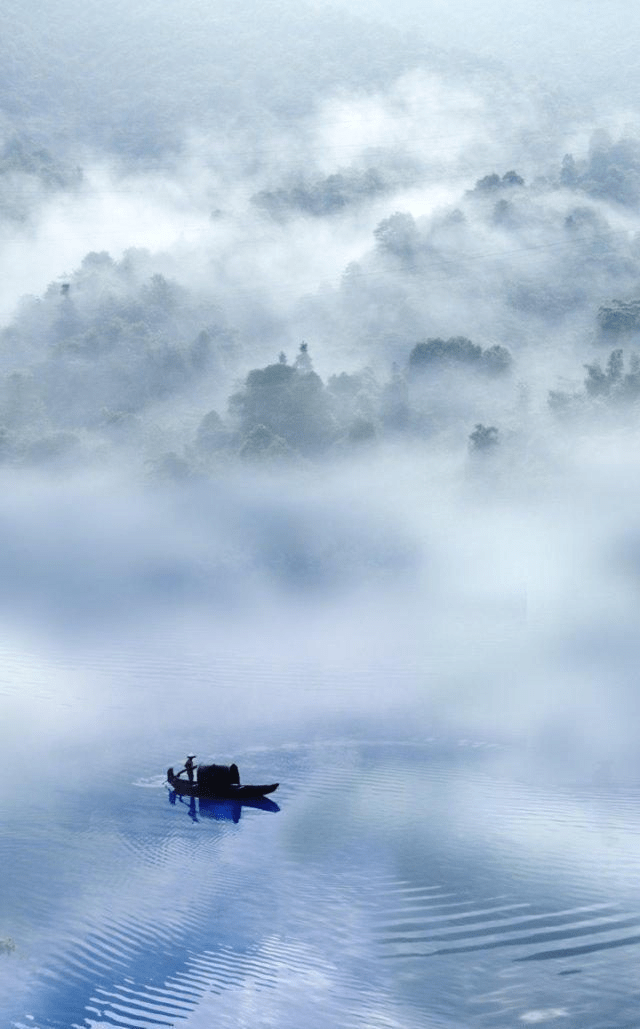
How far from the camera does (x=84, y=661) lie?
241 ft

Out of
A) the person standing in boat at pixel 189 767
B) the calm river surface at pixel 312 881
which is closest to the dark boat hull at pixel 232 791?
the calm river surface at pixel 312 881

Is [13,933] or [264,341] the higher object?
[264,341]

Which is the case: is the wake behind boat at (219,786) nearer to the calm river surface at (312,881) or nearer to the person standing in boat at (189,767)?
the person standing in boat at (189,767)

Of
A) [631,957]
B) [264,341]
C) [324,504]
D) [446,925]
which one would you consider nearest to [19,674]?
[446,925]

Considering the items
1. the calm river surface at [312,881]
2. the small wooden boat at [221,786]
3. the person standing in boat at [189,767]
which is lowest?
the calm river surface at [312,881]

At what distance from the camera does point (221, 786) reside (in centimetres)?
4841

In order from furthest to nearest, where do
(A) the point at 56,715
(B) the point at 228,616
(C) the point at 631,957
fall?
(B) the point at 228,616
(A) the point at 56,715
(C) the point at 631,957

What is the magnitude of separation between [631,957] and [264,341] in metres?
145

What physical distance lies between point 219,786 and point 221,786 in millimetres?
119

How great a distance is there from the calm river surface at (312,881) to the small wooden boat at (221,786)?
759 mm

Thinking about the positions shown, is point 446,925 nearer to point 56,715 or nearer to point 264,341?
point 56,715

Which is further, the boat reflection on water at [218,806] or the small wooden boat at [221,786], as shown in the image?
the small wooden boat at [221,786]

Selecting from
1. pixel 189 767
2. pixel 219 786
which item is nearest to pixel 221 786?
pixel 219 786

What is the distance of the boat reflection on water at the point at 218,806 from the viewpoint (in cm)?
4715
